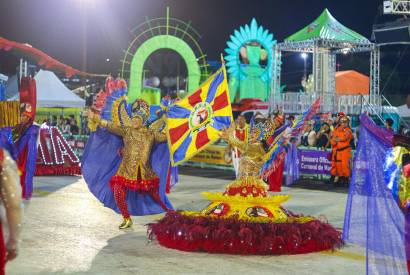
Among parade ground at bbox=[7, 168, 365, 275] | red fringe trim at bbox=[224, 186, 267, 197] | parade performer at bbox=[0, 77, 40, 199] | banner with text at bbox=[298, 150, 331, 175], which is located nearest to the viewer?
parade ground at bbox=[7, 168, 365, 275]

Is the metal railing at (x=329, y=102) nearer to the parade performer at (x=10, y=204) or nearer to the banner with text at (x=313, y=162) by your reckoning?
the banner with text at (x=313, y=162)

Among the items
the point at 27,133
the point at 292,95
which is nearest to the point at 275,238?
the point at 27,133

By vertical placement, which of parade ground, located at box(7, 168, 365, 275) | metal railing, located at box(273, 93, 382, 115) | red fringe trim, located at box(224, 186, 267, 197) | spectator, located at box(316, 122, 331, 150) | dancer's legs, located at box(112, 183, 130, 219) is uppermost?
metal railing, located at box(273, 93, 382, 115)

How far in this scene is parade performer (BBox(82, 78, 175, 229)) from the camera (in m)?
8.98

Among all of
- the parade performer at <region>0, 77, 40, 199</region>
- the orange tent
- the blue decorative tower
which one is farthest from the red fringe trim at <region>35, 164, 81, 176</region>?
the orange tent

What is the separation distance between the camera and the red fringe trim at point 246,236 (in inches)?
279

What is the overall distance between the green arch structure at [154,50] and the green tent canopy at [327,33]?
22.0ft

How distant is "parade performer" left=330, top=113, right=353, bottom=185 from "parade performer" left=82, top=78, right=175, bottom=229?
6753 millimetres

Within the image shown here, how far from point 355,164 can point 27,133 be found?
881 cm

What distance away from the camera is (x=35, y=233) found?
848 cm

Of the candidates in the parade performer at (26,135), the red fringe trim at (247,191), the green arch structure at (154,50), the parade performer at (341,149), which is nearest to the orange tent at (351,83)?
the green arch structure at (154,50)

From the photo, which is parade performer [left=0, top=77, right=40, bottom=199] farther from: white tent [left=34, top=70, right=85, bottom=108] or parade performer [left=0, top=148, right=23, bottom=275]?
white tent [left=34, top=70, right=85, bottom=108]

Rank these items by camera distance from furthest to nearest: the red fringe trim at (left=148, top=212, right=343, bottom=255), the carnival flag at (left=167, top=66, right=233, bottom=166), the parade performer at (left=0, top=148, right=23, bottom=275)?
1. the carnival flag at (left=167, top=66, right=233, bottom=166)
2. the red fringe trim at (left=148, top=212, right=343, bottom=255)
3. the parade performer at (left=0, top=148, right=23, bottom=275)

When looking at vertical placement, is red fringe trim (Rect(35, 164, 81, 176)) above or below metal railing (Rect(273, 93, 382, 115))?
below
